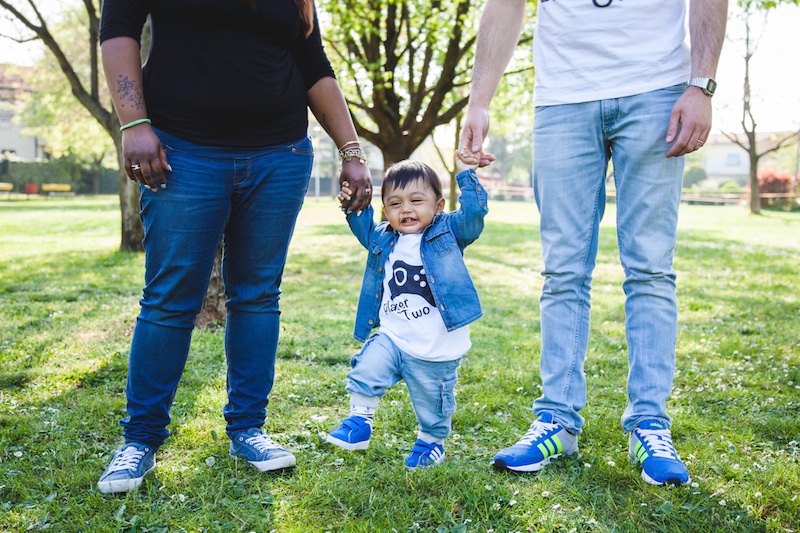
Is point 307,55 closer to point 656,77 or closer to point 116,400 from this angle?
point 656,77

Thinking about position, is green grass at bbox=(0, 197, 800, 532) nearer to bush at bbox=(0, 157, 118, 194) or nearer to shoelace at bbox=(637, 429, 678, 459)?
shoelace at bbox=(637, 429, 678, 459)

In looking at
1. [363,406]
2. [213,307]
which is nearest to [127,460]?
[363,406]

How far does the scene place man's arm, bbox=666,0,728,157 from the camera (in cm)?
246

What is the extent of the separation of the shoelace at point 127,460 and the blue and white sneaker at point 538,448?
1.37 m

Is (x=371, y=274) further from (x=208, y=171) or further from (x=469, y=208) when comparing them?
(x=208, y=171)

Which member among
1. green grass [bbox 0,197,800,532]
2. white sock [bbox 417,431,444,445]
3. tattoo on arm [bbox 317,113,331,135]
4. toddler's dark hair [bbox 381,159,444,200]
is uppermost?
tattoo on arm [bbox 317,113,331,135]

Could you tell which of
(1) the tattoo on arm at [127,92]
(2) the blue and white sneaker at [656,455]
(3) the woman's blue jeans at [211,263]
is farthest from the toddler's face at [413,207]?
(2) the blue and white sneaker at [656,455]

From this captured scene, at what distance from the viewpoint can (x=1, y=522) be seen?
2217 mm

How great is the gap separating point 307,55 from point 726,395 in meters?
2.92

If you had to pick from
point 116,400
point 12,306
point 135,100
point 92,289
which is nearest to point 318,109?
point 135,100

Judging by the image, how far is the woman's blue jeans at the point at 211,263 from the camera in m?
2.40

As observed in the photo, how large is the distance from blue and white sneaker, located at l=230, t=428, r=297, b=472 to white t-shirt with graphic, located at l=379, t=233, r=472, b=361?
24.8 inches

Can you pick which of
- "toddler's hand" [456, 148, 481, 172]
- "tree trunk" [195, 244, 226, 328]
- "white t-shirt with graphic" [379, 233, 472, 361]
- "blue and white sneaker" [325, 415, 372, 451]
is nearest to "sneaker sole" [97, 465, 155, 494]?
"blue and white sneaker" [325, 415, 372, 451]

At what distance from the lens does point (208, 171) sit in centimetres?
242
